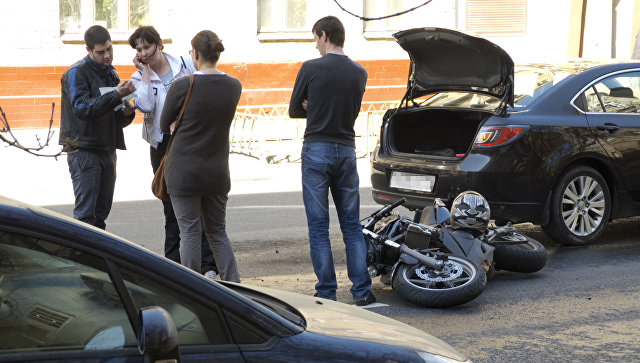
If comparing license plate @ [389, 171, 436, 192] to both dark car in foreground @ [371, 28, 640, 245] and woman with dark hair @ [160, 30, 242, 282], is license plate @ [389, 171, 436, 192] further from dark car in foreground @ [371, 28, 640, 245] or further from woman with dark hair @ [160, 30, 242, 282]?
woman with dark hair @ [160, 30, 242, 282]

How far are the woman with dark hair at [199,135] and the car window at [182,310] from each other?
3.25m

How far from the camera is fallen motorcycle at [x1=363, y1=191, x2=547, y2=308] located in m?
6.36

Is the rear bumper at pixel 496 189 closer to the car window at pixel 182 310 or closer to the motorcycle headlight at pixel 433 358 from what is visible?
the motorcycle headlight at pixel 433 358

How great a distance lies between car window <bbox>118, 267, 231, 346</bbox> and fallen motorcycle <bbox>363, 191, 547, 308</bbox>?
368 cm

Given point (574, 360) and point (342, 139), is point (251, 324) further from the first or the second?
point (342, 139)

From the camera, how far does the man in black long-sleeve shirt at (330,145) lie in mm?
6219

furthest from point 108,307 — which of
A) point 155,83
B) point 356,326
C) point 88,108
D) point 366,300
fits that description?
point 155,83

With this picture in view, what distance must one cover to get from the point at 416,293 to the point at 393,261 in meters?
0.49

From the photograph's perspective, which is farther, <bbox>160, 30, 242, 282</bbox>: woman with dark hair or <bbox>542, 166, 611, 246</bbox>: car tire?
<bbox>542, 166, 611, 246</bbox>: car tire

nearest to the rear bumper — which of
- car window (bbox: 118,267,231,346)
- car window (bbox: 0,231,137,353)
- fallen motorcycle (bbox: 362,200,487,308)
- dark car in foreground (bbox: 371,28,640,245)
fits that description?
dark car in foreground (bbox: 371,28,640,245)

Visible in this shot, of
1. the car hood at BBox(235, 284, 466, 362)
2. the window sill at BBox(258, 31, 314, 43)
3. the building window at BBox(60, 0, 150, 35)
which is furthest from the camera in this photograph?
the window sill at BBox(258, 31, 314, 43)

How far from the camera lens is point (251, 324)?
9.32ft

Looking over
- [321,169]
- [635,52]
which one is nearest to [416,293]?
[321,169]

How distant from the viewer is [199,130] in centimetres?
596
